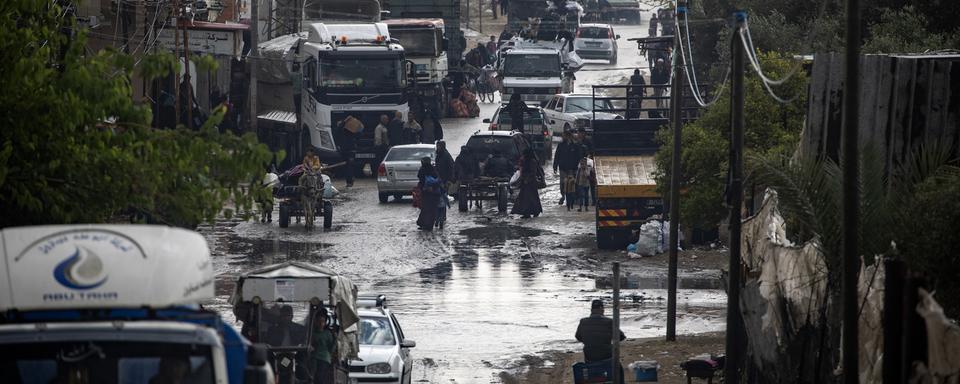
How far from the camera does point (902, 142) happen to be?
55.2 ft

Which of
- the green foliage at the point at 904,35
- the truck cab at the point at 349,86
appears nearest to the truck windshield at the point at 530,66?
the truck cab at the point at 349,86

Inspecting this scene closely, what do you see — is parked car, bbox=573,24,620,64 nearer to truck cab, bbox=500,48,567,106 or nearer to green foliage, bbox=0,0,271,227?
truck cab, bbox=500,48,567,106

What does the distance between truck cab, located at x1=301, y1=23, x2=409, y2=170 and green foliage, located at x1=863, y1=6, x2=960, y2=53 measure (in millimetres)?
14166

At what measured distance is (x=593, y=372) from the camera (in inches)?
676

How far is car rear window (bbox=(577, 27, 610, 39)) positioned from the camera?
65.1 m

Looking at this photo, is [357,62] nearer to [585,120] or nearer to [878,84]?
[585,120]

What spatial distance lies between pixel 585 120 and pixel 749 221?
86.2ft

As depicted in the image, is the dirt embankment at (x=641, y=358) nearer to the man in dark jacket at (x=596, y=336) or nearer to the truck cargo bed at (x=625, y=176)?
the man in dark jacket at (x=596, y=336)

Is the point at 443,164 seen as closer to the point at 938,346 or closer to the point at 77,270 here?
the point at 938,346

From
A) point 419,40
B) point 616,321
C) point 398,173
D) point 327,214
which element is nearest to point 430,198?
point 327,214

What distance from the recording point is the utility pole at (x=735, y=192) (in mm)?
16516

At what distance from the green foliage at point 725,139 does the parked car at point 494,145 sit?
1123 centimetres

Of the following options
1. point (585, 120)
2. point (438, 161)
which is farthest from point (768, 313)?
point (585, 120)

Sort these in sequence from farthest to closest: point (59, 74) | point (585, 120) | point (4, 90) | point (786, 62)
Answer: point (585, 120) → point (786, 62) → point (59, 74) → point (4, 90)
